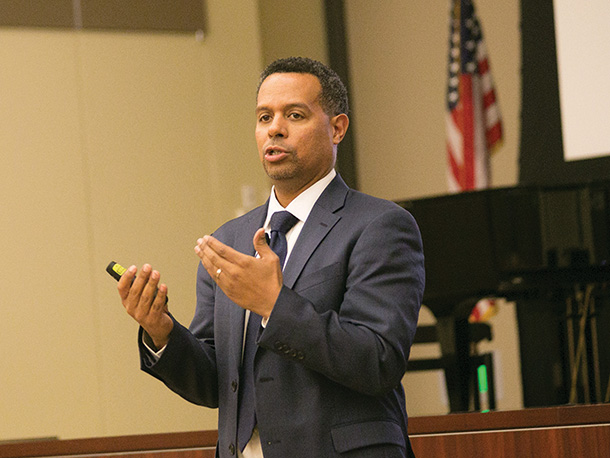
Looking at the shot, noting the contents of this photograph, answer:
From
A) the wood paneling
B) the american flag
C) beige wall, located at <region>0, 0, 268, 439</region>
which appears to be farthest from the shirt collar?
the wood paneling

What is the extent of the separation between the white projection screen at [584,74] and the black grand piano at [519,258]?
89 centimetres

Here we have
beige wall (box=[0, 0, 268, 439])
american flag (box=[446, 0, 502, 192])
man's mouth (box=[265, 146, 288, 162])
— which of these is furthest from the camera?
american flag (box=[446, 0, 502, 192])

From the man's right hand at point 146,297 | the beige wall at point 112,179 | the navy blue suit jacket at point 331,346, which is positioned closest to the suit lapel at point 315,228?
the navy blue suit jacket at point 331,346

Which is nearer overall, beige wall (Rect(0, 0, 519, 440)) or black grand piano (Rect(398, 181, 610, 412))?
black grand piano (Rect(398, 181, 610, 412))

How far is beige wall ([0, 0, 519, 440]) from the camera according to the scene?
5.18 m

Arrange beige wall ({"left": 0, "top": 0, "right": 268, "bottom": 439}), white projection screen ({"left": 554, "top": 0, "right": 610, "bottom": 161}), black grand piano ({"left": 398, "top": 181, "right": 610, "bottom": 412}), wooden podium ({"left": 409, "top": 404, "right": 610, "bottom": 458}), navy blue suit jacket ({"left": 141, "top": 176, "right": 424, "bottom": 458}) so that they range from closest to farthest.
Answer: navy blue suit jacket ({"left": 141, "top": 176, "right": 424, "bottom": 458}) → wooden podium ({"left": 409, "top": 404, "right": 610, "bottom": 458}) → black grand piano ({"left": 398, "top": 181, "right": 610, "bottom": 412}) → white projection screen ({"left": 554, "top": 0, "right": 610, "bottom": 161}) → beige wall ({"left": 0, "top": 0, "right": 268, "bottom": 439})

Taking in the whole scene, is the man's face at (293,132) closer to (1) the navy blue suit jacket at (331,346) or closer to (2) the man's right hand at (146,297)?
(1) the navy blue suit jacket at (331,346)

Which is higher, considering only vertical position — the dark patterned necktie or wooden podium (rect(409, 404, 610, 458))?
the dark patterned necktie

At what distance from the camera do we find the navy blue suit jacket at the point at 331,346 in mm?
1408

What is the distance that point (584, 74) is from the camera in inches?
185

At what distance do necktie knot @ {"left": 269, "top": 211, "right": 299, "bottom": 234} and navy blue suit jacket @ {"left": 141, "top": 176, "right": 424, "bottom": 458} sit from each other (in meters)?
0.05

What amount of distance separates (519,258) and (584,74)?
1.35m

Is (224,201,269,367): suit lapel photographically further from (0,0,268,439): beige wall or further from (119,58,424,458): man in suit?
(0,0,268,439): beige wall

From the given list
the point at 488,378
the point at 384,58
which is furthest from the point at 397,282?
the point at 384,58
